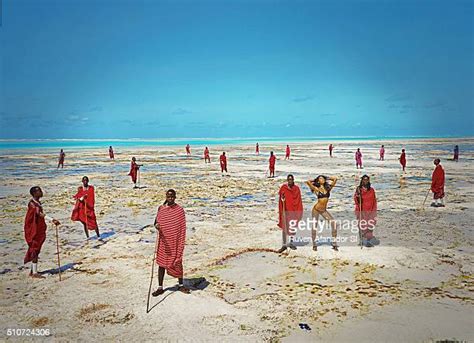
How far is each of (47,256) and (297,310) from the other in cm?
611

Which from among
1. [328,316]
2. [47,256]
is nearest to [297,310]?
[328,316]

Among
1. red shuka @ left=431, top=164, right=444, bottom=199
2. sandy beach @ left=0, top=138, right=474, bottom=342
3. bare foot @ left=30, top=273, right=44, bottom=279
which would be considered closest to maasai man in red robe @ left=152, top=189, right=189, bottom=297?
sandy beach @ left=0, top=138, right=474, bottom=342

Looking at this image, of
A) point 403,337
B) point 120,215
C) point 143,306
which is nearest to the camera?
point 403,337

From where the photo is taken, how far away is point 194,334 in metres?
4.89

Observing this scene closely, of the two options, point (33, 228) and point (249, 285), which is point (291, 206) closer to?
point (249, 285)

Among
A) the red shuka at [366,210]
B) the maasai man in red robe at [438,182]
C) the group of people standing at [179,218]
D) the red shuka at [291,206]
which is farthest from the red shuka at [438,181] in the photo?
the red shuka at [291,206]

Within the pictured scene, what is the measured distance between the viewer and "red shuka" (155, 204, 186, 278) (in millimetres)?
5867

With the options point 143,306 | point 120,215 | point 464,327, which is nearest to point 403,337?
point 464,327

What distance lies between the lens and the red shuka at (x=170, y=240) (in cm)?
587

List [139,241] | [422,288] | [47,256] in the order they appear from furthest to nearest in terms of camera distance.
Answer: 1. [139,241]
2. [47,256]
3. [422,288]

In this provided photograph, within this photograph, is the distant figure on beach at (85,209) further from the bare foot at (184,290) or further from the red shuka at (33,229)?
the bare foot at (184,290)

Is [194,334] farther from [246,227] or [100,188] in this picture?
[100,188]

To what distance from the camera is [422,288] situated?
620 cm

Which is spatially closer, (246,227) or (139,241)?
(139,241)
